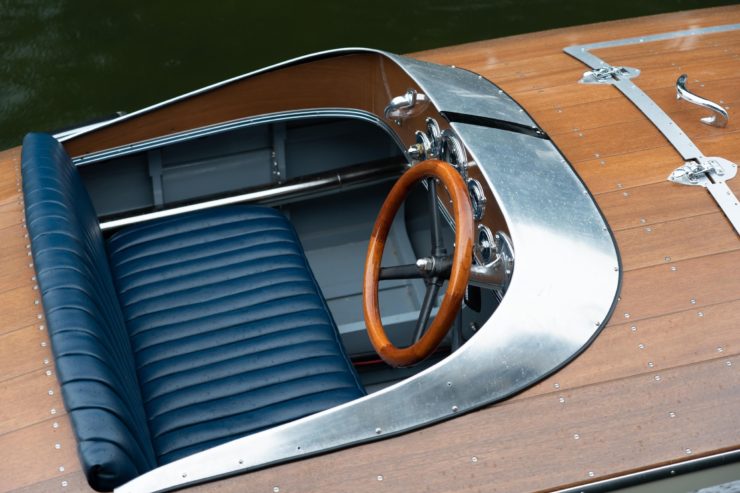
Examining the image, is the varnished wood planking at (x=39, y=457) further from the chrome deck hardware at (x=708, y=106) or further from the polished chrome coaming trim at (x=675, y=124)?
the chrome deck hardware at (x=708, y=106)

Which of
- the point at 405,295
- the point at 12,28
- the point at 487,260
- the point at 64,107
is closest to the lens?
the point at 487,260

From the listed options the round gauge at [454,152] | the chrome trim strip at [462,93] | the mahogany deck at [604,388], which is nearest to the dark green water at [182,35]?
the chrome trim strip at [462,93]

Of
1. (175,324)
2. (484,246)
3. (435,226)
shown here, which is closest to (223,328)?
(175,324)

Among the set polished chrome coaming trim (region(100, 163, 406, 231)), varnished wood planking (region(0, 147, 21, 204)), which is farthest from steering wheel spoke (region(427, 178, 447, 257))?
varnished wood planking (region(0, 147, 21, 204))

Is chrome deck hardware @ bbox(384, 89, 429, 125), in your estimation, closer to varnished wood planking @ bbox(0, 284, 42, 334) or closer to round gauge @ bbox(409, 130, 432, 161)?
round gauge @ bbox(409, 130, 432, 161)

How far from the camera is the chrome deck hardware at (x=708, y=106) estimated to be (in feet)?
7.22

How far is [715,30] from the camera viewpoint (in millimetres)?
2742

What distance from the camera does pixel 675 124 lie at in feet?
7.41

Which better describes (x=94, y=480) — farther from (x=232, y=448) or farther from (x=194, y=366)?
(x=194, y=366)

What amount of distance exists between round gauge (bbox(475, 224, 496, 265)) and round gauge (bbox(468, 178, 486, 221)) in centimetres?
3

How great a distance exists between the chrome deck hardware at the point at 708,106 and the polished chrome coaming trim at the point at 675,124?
0.07 feet

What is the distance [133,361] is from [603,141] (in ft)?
4.11

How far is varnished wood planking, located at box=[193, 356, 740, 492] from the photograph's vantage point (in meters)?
1.64

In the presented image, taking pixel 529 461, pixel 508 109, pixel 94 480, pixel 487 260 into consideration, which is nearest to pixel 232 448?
pixel 94 480
